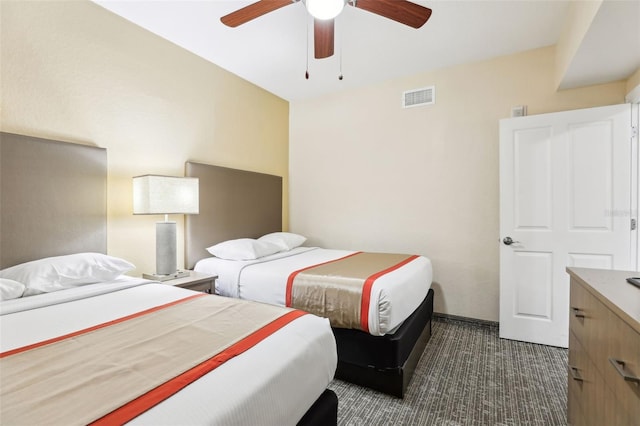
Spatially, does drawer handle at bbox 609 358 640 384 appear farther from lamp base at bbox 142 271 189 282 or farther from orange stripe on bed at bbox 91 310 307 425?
lamp base at bbox 142 271 189 282

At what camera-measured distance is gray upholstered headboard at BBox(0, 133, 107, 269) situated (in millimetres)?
1838

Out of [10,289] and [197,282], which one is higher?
[10,289]

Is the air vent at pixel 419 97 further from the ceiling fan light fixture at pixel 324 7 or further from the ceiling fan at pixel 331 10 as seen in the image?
the ceiling fan light fixture at pixel 324 7

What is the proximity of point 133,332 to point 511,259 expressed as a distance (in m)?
2.97

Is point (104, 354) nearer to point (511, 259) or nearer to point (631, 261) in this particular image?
point (511, 259)

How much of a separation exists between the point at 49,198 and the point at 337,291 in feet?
6.48

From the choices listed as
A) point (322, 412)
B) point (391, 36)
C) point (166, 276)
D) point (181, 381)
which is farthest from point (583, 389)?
point (391, 36)

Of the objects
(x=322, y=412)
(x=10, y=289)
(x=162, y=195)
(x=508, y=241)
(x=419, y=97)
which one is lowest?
(x=322, y=412)

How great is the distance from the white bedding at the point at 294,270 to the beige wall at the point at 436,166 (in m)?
0.72

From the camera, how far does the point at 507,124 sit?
2.85 m

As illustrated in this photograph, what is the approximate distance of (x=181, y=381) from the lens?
0.86 m

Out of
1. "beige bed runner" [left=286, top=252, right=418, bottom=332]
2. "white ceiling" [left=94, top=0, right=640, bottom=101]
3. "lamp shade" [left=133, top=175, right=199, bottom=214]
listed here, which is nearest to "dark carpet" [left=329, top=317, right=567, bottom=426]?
"beige bed runner" [left=286, top=252, right=418, bottom=332]

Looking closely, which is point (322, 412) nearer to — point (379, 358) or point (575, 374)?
point (379, 358)

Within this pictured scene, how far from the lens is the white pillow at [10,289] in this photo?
5.06ft
